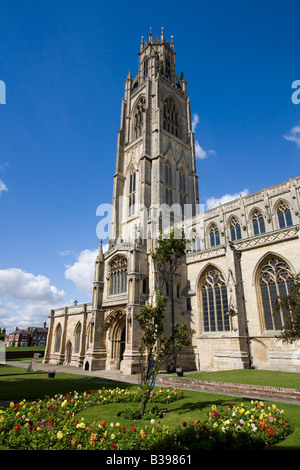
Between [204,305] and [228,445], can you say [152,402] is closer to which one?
[228,445]

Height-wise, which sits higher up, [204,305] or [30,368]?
[204,305]

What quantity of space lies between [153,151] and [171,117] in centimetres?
1235

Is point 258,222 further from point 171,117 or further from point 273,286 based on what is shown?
point 171,117

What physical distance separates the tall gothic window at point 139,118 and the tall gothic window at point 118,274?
97.3ft

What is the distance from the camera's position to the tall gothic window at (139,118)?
5125 centimetres

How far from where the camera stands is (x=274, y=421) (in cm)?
776

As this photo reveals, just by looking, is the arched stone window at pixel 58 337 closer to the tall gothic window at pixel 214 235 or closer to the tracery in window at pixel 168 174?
the tall gothic window at pixel 214 235

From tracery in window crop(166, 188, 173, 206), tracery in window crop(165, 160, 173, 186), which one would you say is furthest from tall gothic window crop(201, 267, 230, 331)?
tracery in window crop(165, 160, 173, 186)

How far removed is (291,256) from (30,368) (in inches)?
989

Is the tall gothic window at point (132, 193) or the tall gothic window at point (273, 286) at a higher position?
the tall gothic window at point (132, 193)

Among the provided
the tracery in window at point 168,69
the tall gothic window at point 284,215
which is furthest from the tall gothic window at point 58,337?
the tracery in window at point 168,69

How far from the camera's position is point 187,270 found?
28.7 m

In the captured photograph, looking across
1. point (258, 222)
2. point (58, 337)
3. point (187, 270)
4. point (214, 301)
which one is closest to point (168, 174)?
point (258, 222)

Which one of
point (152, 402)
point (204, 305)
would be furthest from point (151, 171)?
point (152, 402)
